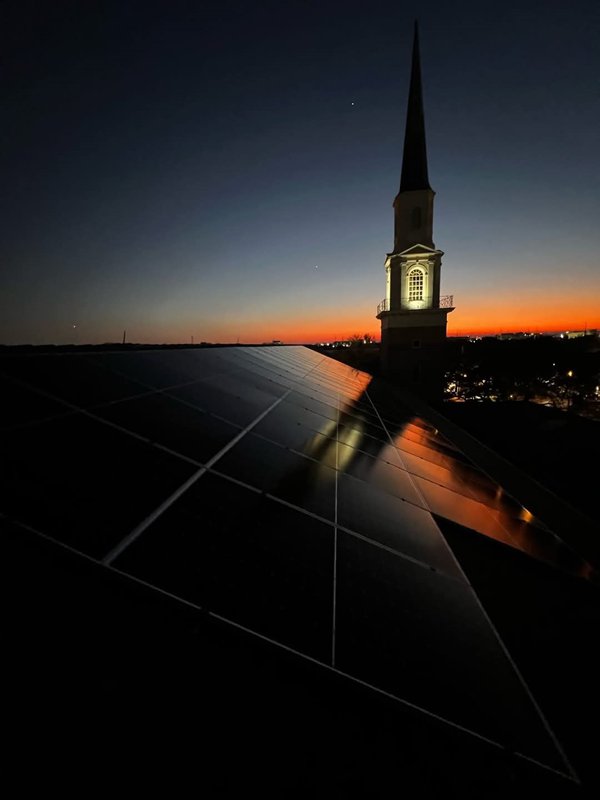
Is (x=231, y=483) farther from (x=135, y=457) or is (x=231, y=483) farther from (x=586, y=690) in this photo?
(x=586, y=690)

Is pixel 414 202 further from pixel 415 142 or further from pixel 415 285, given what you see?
pixel 415 285

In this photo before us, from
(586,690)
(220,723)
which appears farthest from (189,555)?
(586,690)

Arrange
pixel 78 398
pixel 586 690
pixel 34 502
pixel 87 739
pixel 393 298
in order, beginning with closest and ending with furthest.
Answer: pixel 87 739 < pixel 34 502 < pixel 586 690 < pixel 78 398 < pixel 393 298

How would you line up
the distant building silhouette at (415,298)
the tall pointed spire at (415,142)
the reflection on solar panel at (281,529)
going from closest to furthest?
the reflection on solar panel at (281,529)
the distant building silhouette at (415,298)
the tall pointed spire at (415,142)

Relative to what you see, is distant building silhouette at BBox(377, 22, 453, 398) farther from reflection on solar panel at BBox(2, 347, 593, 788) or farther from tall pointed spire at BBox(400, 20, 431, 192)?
reflection on solar panel at BBox(2, 347, 593, 788)

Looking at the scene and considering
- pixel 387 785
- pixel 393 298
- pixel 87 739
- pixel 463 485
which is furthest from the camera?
pixel 393 298

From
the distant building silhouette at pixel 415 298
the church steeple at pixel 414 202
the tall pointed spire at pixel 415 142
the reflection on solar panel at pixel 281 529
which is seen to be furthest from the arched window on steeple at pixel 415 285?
the reflection on solar panel at pixel 281 529

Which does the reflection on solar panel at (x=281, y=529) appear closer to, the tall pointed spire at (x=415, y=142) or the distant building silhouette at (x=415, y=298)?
the distant building silhouette at (x=415, y=298)
